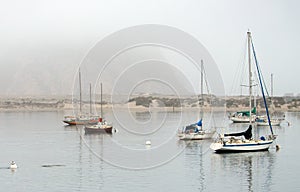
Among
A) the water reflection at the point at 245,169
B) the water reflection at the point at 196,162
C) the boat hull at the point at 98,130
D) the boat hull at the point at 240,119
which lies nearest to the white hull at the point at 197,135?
the water reflection at the point at 196,162

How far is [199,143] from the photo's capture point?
61312mm

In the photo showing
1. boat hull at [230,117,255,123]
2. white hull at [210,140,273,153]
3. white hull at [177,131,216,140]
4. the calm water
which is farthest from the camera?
boat hull at [230,117,255,123]

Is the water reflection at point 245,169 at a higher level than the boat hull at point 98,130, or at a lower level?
lower

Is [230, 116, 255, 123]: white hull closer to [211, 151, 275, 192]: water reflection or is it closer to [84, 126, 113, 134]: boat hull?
[84, 126, 113, 134]: boat hull

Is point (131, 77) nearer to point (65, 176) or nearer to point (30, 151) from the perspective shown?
point (65, 176)

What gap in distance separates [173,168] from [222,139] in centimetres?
1028

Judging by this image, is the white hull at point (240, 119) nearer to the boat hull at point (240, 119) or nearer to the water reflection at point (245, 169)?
the boat hull at point (240, 119)

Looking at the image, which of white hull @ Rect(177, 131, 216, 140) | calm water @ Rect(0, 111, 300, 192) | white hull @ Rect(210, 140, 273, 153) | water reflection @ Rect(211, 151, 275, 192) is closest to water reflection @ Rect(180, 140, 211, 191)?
calm water @ Rect(0, 111, 300, 192)

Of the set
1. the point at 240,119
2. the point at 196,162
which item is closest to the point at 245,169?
the point at 196,162

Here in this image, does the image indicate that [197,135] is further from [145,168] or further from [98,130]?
[145,168]

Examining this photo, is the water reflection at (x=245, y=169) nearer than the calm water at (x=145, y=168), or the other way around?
the calm water at (x=145, y=168)

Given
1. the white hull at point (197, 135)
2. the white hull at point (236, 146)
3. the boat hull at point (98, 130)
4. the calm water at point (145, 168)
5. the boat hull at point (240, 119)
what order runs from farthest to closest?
the boat hull at point (240, 119), the boat hull at point (98, 130), the white hull at point (197, 135), the white hull at point (236, 146), the calm water at point (145, 168)

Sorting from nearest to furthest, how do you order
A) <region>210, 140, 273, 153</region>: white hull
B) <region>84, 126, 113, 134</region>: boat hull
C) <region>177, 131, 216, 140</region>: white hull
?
<region>210, 140, 273, 153</region>: white hull
<region>177, 131, 216, 140</region>: white hull
<region>84, 126, 113, 134</region>: boat hull

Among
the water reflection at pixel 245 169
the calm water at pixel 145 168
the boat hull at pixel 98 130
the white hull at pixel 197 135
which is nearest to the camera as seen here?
the calm water at pixel 145 168
